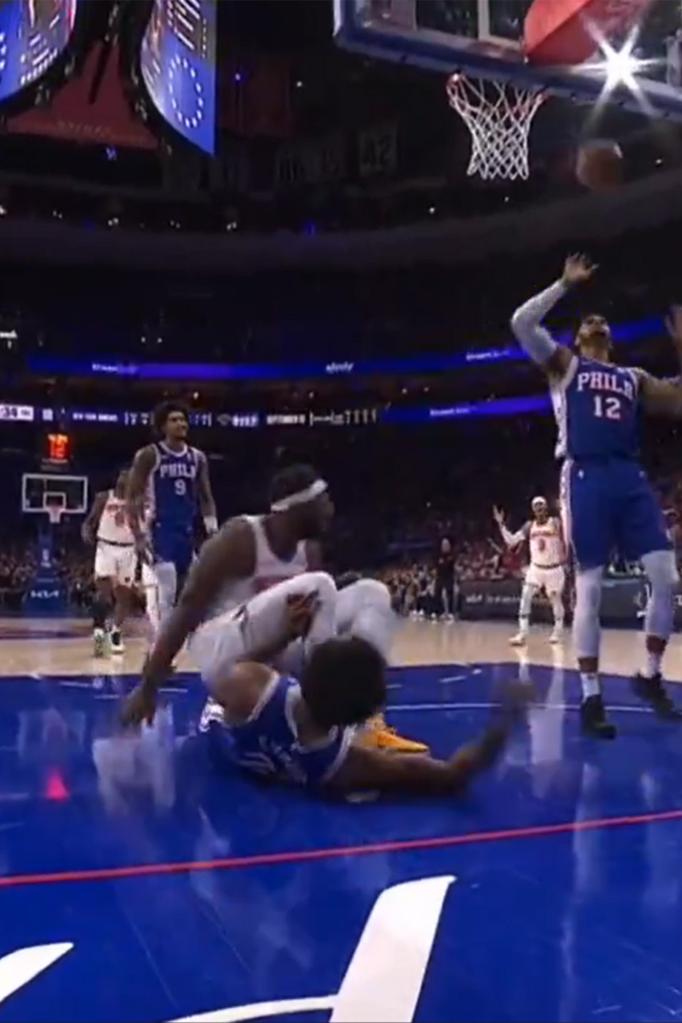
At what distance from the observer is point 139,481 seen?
20.9ft

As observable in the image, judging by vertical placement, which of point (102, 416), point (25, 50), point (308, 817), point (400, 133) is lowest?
point (308, 817)

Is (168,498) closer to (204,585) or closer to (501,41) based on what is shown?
(501,41)

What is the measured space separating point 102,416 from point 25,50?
18.1m

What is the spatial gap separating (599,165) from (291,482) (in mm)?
2804

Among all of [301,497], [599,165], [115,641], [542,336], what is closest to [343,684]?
[301,497]

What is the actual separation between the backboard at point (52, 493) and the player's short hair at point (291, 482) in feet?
60.5

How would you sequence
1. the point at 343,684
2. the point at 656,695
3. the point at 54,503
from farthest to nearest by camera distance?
the point at 54,503 < the point at 656,695 < the point at 343,684

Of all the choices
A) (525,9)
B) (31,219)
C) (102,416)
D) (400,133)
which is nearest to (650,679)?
(525,9)

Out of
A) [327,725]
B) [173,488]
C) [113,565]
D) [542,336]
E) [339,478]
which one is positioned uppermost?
[339,478]

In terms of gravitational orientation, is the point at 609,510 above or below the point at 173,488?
below

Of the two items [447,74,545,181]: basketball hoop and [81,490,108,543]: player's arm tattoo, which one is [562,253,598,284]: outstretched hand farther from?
[81,490,108,543]: player's arm tattoo

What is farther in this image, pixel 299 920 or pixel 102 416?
pixel 102 416

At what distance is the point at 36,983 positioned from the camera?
71.2 inches

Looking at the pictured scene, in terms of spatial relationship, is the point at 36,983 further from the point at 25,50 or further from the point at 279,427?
the point at 279,427
